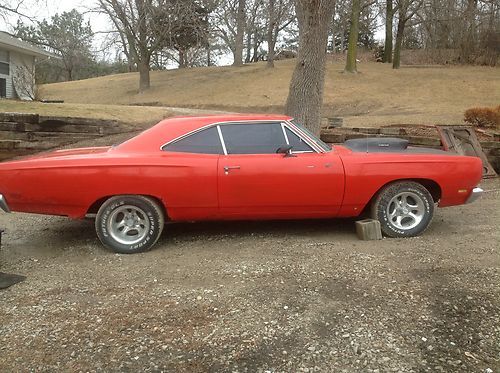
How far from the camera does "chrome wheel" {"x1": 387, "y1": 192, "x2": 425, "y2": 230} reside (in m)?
5.43

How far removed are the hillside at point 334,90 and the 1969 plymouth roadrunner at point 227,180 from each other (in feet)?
41.6

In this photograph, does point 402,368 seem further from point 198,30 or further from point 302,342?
point 198,30

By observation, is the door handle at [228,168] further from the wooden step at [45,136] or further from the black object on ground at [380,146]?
the wooden step at [45,136]

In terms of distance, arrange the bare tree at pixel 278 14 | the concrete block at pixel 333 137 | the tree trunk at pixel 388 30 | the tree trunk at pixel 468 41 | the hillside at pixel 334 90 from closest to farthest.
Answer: the concrete block at pixel 333 137 → the bare tree at pixel 278 14 → the hillside at pixel 334 90 → the tree trunk at pixel 388 30 → the tree trunk at pixel 468 41

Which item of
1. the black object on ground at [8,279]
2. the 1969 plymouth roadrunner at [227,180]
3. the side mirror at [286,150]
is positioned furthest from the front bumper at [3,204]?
the side mirror at [286,150]

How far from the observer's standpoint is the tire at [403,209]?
5387mm

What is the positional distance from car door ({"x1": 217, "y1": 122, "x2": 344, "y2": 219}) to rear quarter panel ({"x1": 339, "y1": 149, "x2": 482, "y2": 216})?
0.43ft

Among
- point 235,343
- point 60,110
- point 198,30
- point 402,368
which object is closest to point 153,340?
point 235,343

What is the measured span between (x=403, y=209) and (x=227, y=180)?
6.30 feet

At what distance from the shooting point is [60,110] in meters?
13.5

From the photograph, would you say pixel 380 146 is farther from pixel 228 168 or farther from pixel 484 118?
pixel 484 118

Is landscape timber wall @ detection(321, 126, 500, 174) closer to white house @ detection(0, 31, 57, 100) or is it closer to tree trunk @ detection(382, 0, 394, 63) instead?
white house @ detection(0, 31, 57, 100)

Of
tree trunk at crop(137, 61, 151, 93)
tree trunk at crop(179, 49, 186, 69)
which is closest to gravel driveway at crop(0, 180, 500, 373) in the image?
tree trunk at crop(137, 61, 151, 93)

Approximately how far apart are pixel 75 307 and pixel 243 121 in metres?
2.64
